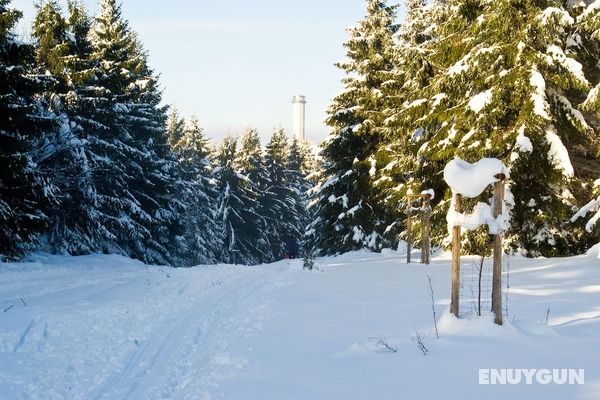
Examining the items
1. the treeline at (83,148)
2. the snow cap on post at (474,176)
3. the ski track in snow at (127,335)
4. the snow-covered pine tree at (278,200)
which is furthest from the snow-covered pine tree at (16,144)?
the snow-covered pine tree at (278,200)

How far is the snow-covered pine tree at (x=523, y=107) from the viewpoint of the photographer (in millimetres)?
12422

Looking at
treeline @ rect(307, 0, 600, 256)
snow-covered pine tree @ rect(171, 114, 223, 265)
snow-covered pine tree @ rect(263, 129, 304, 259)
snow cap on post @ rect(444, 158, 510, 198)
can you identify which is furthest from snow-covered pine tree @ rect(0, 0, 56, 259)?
snow-covered pine tree @ rect(263, 129, 304, 259)

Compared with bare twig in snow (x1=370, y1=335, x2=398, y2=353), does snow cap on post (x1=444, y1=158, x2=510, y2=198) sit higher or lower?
higher

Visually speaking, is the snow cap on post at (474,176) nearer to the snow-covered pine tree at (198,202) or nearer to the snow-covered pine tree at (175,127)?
the snow-covered pine tree at (198,202)

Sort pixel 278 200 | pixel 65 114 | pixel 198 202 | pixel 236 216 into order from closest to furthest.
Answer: pixel 65 114
pixel 198 202
pixel 236 216
pixel 278 200

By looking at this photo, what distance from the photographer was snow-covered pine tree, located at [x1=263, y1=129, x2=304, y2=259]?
4997 cm

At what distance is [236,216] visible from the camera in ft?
148

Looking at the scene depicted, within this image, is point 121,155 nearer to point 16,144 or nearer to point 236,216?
point 16,144

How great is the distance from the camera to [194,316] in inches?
333

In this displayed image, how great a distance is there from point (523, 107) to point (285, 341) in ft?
30.2

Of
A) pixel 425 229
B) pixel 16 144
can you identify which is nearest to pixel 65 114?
pixel 16 144

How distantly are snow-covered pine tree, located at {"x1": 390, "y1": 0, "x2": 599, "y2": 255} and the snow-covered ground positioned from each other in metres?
3.28

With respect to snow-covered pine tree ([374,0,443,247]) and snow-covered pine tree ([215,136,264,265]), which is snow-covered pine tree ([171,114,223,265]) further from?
snow-covered pine tree ([374,0,443,247])

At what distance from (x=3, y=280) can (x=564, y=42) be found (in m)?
15.2
